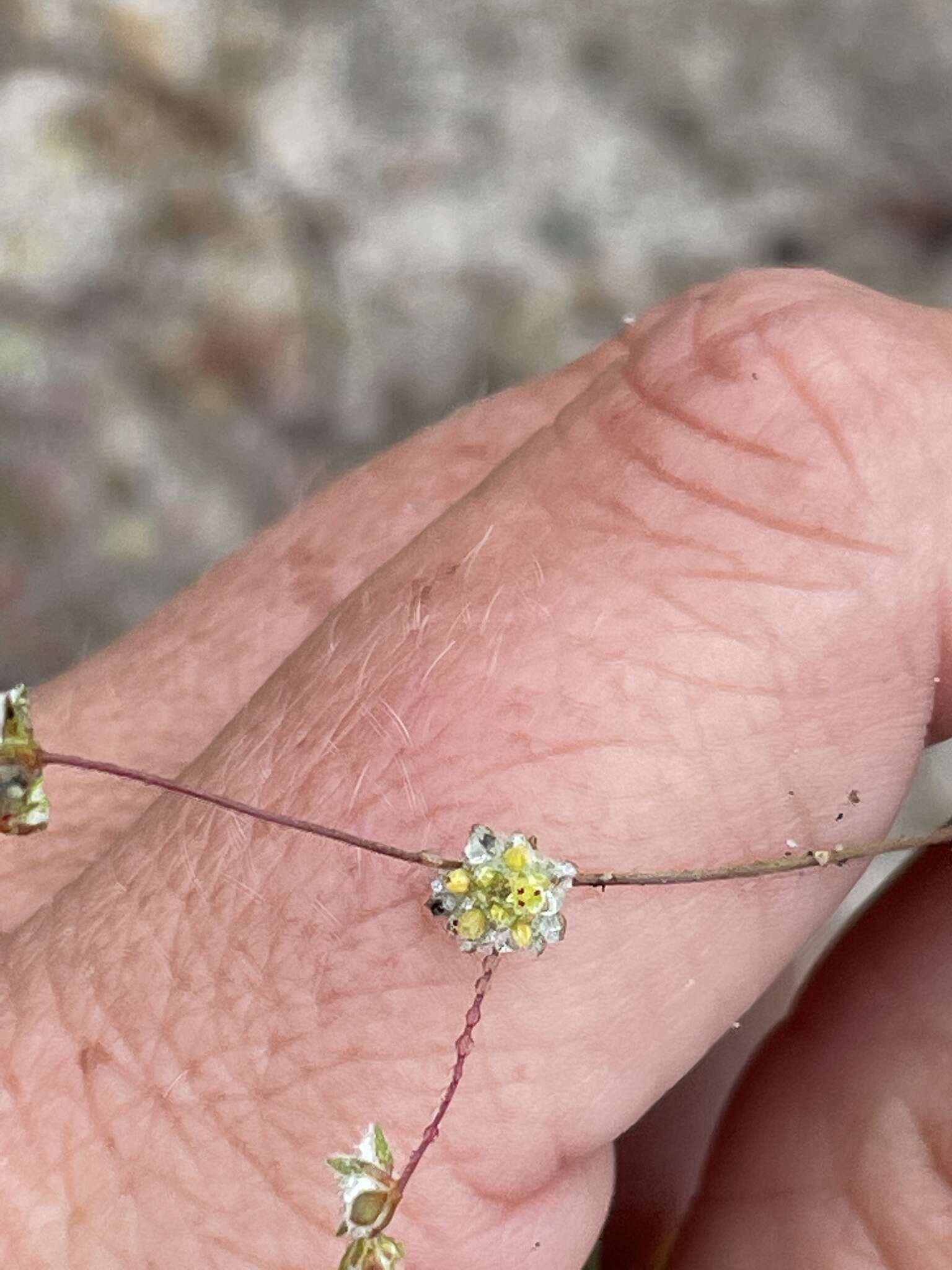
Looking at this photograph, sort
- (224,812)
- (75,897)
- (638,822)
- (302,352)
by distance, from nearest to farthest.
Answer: (638,822)
(224,812)
(75,897)
(302,352)

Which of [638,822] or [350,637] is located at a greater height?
[350,637]

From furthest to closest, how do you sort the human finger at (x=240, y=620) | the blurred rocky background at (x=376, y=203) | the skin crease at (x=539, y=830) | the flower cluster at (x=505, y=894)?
1. the blurred rocky background at (x=376, y=203)
2. the human finger at (x=240, y=620)
3. the skin crease at (x=539, y=830)
4. the flower cluster at (x=505, y=894)

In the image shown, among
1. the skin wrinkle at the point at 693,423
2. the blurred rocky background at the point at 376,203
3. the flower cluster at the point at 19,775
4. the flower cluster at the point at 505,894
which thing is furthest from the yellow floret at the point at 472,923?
the blurred rocky background at the point at 376,203

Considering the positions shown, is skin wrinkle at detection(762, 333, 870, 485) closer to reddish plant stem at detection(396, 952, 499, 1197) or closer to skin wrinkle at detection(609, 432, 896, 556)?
skin wrinkle at detection(609, 432, 896, 556)

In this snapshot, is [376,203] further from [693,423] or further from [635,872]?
[635,872]

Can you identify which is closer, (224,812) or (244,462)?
(224,812)

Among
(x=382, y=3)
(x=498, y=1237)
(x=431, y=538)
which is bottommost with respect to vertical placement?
(x=498, y=1237)

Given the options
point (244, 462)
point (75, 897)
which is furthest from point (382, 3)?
point (75, 897)

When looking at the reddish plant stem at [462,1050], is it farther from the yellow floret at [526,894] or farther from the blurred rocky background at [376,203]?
the blurred rocky background at [376,203]

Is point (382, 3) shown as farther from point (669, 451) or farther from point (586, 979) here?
point (586, 979)
